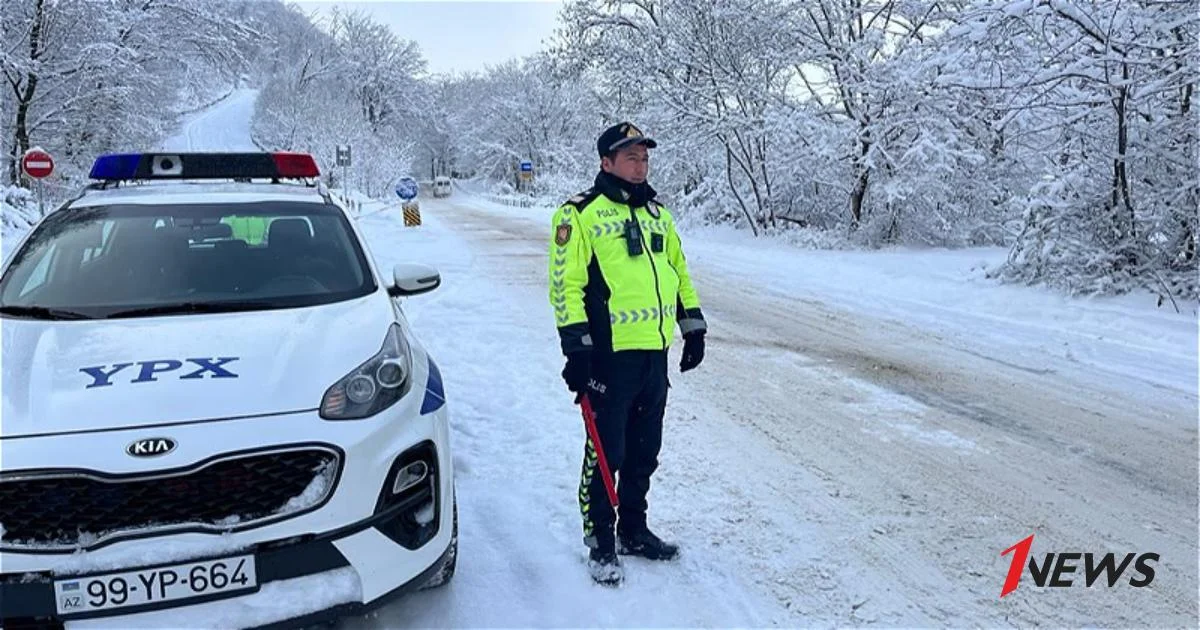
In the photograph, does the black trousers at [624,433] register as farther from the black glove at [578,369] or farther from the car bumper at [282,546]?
the car bumper at [282,546]

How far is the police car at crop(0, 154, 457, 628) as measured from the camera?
2.30 meters

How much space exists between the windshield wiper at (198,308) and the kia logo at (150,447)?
1037mm

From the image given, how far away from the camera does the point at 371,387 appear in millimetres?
2760

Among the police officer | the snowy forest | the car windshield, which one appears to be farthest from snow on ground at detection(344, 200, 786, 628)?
the snowy forest

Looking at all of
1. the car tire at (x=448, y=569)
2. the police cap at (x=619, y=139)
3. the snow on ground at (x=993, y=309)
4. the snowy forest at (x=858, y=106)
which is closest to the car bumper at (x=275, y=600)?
the car tire at (x=448, y=569)

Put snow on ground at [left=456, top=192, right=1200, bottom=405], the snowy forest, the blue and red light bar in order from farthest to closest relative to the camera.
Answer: the snowy forest, snow on ground at [left=456, top=192, right=1200, bottom=405], the blue and red light bar

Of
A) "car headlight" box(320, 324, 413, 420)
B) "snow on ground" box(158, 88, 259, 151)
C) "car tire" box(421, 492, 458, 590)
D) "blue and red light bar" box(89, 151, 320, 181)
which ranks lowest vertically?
"car tire" box(421, 492, 458, 590)

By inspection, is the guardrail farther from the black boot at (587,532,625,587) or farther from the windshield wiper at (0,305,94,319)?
the black boot at (587,532,625,587)

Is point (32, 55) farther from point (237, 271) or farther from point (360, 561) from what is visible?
point (360, 561)

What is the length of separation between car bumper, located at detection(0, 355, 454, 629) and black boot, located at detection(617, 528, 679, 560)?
101 centimetres

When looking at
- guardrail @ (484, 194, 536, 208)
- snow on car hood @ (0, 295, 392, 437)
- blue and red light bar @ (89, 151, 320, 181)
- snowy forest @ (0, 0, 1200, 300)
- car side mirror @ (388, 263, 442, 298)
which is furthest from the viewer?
guardrail @ (484, 194, 536, 208)

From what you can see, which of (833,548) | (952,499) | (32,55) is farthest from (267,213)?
(32,55)

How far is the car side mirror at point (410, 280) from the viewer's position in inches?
161

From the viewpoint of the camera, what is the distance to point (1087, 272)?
10484mm
